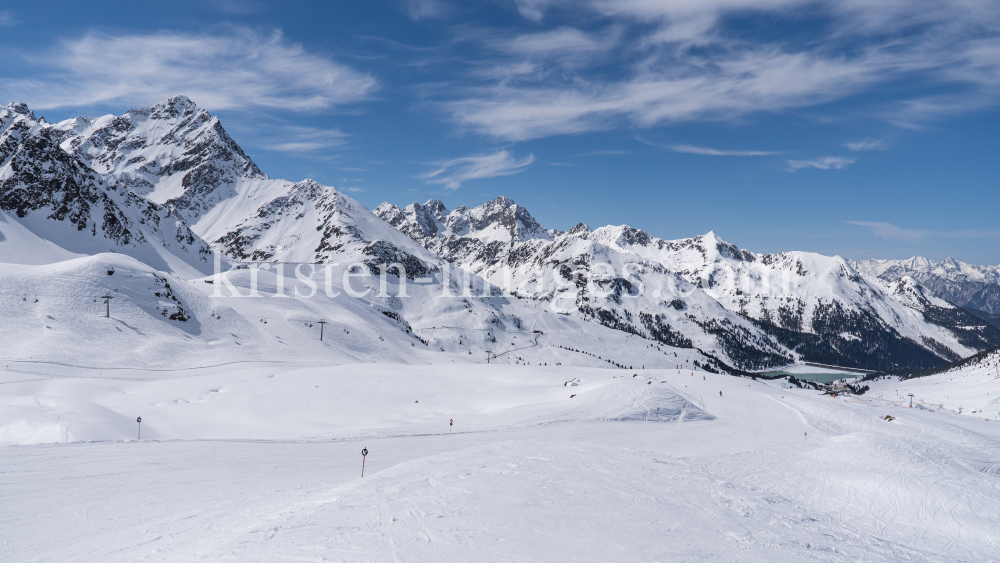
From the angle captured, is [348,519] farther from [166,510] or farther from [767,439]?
[767,439]

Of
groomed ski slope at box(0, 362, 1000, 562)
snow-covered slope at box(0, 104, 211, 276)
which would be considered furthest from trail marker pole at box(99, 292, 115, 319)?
snow-covered slope at box(0, 104, 211, 276)

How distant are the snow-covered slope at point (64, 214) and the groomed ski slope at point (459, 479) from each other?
87193 mm

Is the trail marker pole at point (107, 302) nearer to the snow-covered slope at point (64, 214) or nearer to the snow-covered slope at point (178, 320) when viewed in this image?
the snow-covered slope at point (178, 320)

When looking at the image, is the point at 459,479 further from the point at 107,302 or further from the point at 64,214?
the point at 64,214

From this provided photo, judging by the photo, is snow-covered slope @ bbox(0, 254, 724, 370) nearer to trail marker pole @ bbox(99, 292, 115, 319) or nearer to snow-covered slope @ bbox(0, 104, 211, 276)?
trail marker pole @ bbox(99, 292, 115, 319)

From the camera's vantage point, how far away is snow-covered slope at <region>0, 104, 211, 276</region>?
99062mm

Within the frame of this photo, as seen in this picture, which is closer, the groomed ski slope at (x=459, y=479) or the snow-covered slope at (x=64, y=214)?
the groomed ski slope at (x=459, y=479)

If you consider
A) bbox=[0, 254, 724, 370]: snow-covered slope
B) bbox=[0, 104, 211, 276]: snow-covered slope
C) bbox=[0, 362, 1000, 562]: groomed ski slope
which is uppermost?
bbox=[0, 104, 211, 276]: snow-covered slope

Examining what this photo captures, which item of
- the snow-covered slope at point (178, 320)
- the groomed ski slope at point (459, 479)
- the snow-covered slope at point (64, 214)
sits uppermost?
the snow-covered slope at point (64, 214)

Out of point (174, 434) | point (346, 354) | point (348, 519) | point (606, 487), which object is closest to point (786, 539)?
point (606, 487)

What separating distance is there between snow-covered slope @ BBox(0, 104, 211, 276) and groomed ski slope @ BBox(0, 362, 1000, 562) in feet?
286

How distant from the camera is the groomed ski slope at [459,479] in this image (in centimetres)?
1260

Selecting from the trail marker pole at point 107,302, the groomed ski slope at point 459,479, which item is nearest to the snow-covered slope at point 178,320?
the trail marker pole at point 107,302

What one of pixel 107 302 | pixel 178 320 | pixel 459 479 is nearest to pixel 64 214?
pixel 107 302
